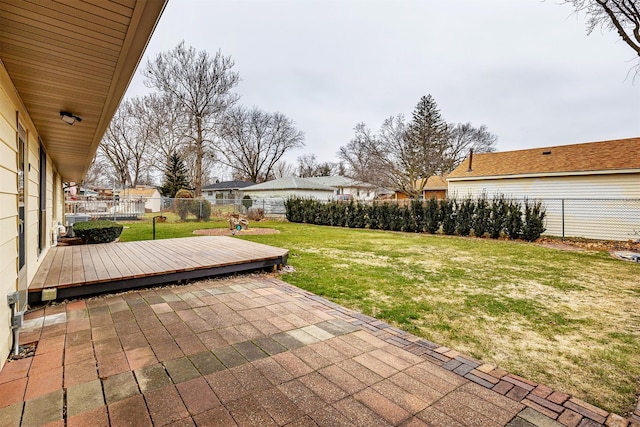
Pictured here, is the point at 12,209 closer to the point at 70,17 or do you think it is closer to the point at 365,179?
the point at 70,17

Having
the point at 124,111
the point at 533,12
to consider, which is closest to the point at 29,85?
the point at 533,12

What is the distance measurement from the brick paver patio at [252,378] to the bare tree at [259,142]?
29.4 metres

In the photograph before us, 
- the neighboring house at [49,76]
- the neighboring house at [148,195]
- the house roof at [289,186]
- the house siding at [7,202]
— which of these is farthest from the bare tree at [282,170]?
the house siding at [7,202]

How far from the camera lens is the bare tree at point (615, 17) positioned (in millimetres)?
9383

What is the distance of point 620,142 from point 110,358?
53.2 feet

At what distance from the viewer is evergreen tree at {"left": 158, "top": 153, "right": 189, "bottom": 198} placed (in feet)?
67.4

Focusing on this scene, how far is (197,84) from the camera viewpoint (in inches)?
742

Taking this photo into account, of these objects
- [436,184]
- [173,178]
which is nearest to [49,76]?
[173,178]

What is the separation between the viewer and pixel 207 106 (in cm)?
1928

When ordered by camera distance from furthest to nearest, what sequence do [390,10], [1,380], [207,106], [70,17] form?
1. [207,106]
2. [390,10]
3. [1,380]
4. [70,17]

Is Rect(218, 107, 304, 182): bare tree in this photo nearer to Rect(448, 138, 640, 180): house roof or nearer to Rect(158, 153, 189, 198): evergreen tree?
Rect(158, 153, 189, 198): evergreen tree

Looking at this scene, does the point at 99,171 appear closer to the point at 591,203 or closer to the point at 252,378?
the point at 252,378

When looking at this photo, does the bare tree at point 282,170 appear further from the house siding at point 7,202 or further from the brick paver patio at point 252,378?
the brick paver patio at point 252,378

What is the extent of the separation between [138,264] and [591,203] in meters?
13.3
